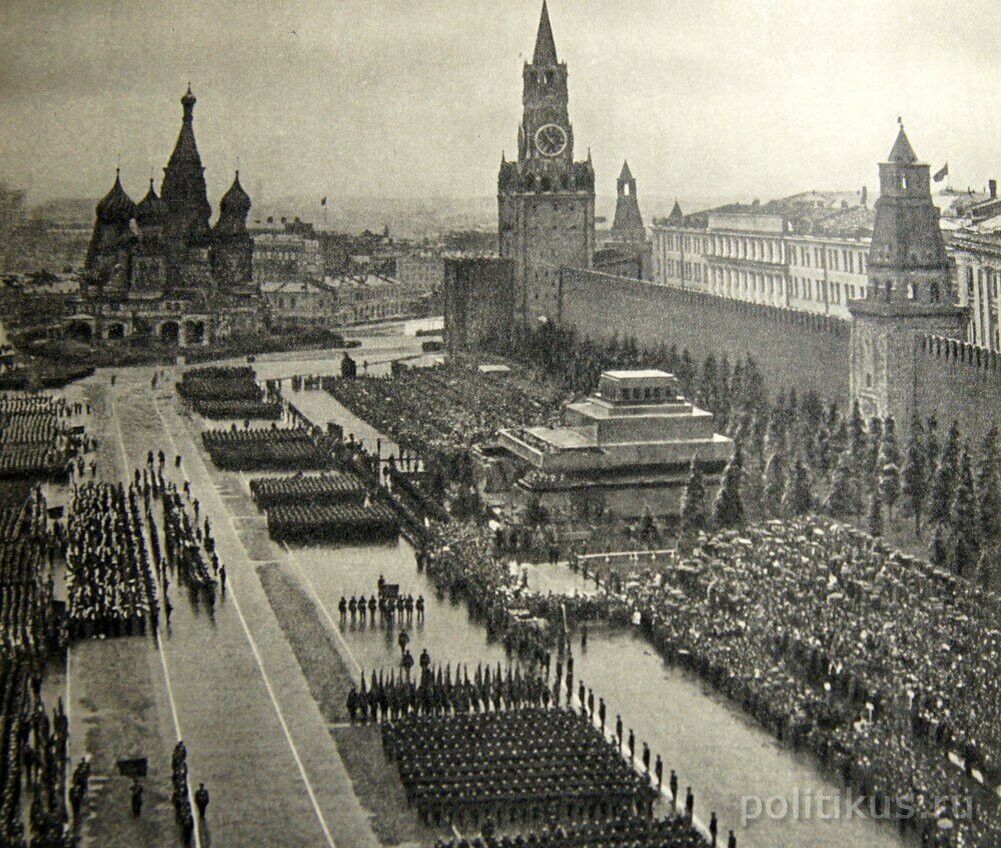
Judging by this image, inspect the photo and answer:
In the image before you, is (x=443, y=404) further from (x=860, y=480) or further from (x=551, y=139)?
(x=551, y=139)

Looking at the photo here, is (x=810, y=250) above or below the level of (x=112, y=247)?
below

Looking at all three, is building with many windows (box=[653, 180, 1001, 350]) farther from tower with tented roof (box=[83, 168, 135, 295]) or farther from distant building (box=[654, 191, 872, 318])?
tower with tented roof (box=[83, 168, 135, 295])

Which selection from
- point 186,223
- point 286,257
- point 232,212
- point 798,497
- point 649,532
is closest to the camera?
point 798,497

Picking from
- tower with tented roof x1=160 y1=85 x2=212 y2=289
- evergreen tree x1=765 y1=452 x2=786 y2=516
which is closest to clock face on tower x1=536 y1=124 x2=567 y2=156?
tower with tented roof x1=160 y1=85 x2=212 y2=289

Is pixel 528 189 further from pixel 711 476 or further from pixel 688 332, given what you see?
pixel 711 476

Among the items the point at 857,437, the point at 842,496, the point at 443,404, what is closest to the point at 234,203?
the point at 443,404

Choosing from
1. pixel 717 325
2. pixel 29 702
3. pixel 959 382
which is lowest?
pixel 29 702

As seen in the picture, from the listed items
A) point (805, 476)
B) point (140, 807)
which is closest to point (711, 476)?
point (805, 476)
